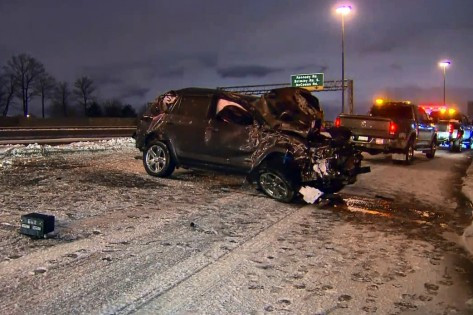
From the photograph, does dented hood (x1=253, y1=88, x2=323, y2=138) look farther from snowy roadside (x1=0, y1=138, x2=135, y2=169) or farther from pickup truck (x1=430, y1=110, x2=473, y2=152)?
pickup truck (x1=430, y1=110, x2=473, y2=152)

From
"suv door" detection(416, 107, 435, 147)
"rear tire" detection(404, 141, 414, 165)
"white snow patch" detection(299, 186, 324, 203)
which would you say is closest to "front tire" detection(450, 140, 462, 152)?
"suv door" detection(416, 107, 435, 147)

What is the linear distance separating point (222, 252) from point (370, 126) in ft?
35.8

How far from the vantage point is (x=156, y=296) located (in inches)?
168

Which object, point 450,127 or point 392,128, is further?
point 450,127

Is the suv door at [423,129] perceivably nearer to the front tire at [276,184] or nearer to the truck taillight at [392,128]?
the truck taillight at [392,128]

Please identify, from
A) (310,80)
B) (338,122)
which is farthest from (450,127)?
(310,80)

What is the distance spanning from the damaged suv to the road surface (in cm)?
49

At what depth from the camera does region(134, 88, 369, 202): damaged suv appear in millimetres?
8234

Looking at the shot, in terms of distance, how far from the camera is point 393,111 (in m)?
17.2

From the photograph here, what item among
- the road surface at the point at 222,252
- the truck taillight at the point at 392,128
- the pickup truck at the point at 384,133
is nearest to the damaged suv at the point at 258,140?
the road surface at the point at 222,252

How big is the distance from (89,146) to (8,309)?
45.1 feet

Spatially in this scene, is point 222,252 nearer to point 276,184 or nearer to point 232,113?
point 276,184

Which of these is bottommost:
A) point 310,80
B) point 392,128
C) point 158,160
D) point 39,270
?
point 39,270

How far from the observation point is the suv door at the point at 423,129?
56.0 ft
